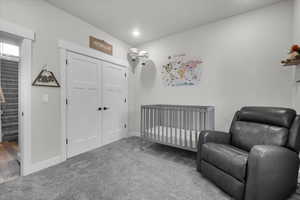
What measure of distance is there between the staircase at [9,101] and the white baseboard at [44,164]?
2.38m

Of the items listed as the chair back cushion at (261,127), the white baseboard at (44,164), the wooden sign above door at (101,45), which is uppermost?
the wooden sign above door at (101,45)

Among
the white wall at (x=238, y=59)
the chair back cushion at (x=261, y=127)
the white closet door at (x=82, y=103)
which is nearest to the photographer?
the chair back cushion at (x=261, y=127)

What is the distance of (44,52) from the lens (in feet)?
6.86

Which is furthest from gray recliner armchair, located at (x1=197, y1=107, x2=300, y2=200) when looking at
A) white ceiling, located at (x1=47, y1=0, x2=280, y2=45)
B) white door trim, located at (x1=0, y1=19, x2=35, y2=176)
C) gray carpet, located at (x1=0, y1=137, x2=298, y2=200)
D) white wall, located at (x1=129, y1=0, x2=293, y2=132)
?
white door trim, located at (x1=0, y1=19, x2=35, y2=176)

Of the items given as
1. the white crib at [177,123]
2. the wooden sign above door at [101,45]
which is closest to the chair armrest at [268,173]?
the white crib at [177,123]

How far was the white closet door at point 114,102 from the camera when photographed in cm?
309

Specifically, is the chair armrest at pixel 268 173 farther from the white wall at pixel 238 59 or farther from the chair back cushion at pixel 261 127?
the white wall at pixel 238 59

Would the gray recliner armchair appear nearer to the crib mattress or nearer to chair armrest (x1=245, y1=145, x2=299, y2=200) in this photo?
chair armrest (x1=245, y1=145, x2=299, y2=200)

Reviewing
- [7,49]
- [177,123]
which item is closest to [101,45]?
[7,49]

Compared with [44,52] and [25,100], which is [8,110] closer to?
[25,100]

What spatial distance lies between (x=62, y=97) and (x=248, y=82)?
334cm

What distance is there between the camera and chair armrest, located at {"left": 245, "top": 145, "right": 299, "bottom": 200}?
124 centimetres

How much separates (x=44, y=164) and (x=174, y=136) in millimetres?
2235

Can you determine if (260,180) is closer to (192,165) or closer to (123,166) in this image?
(192,165)
